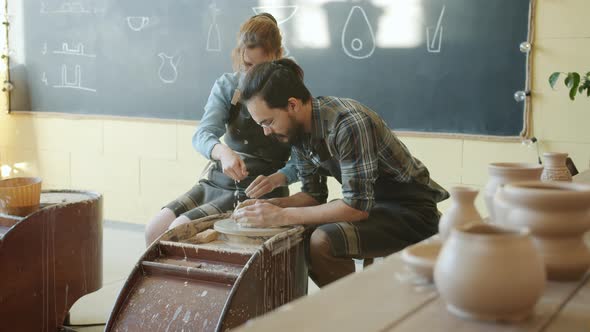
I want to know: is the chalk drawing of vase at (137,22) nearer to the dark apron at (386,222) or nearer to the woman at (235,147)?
the woman at (235,147)

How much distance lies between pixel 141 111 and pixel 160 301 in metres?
3.03

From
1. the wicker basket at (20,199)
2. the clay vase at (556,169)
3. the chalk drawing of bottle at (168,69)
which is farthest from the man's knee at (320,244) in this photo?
the chalk drawing of bottle at (168,69)

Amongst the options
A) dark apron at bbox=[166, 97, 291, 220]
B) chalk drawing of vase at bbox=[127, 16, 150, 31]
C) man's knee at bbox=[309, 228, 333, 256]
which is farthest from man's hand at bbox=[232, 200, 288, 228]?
chalk drawing of vase at bbox=[127, 16, 150, 31]

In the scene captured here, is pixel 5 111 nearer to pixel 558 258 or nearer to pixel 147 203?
pixel 147 203

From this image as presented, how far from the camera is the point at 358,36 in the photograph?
4.23m

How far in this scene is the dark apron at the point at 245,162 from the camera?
3.23m

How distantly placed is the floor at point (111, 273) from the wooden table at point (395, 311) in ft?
8.21

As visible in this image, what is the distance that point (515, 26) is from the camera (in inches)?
148

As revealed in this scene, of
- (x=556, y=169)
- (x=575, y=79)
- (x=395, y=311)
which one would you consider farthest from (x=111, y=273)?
(x=395, y=311)

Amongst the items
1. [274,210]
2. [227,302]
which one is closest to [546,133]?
[274,210]

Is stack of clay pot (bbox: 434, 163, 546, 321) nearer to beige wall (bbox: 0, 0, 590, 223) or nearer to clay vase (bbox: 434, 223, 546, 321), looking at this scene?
clay vase (bbox: 434, 223, 546, 321)

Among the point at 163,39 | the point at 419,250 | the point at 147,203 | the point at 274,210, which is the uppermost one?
the point at 163,39

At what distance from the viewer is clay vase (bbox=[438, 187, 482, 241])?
1.44 m

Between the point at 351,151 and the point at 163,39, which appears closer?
the point at 351,151
